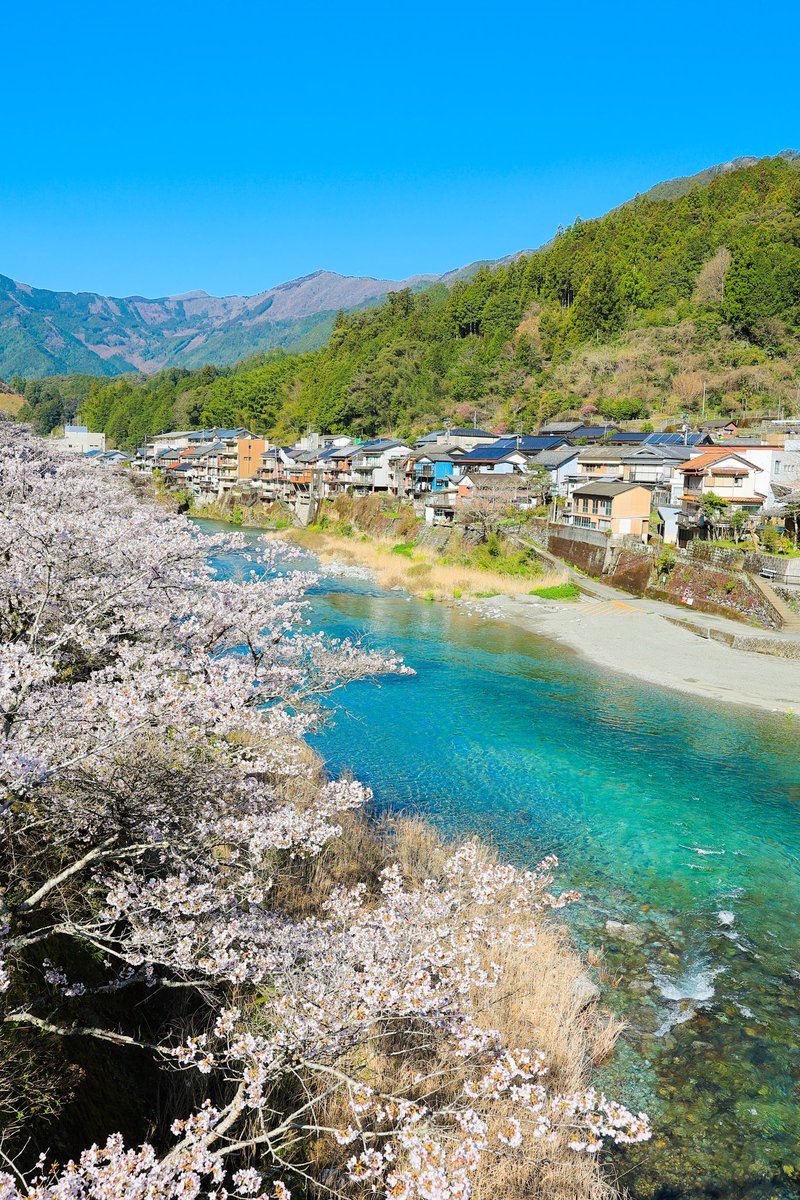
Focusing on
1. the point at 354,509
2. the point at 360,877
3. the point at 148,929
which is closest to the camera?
the point at 148,929

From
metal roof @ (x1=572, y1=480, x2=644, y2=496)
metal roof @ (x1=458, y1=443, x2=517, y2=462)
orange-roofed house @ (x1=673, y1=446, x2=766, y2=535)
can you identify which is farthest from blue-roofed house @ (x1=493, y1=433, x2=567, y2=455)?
orange-roofed house @ (x1=673, y1=446, x2=766, y2=535)

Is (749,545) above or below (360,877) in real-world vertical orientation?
above

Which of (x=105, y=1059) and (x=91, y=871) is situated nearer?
(x=105, y=1059)

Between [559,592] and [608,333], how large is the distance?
42530 mm

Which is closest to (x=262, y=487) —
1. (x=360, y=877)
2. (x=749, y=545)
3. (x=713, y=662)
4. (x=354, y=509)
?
(x=354, y=509)

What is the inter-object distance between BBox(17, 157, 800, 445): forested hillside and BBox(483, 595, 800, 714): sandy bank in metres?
32.3

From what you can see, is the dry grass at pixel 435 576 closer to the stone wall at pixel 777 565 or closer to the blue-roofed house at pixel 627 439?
the stone wall at pixel 777 565

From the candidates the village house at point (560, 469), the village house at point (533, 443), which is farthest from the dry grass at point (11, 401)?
the village house at point (560, 469)

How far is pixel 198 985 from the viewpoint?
4.94 m

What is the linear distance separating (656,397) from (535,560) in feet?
95.8

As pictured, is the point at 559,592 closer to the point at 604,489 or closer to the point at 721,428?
the point at 604,489

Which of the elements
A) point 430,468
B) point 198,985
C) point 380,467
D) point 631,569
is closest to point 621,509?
point 631,569

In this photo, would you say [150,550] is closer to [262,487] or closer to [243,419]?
[262,487]

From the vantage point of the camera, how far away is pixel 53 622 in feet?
21.2
